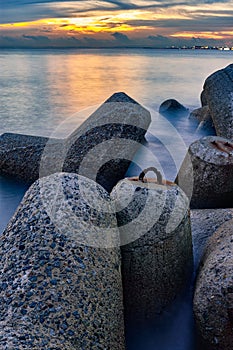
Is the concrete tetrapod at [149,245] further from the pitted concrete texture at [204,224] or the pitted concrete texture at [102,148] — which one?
the pitted concrete texture at [102,148]

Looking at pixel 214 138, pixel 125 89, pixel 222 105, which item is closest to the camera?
pixel 214 138

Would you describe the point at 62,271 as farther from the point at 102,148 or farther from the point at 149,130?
the point at 149,130

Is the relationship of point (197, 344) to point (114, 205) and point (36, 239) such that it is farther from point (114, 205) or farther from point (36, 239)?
point (36, 239)

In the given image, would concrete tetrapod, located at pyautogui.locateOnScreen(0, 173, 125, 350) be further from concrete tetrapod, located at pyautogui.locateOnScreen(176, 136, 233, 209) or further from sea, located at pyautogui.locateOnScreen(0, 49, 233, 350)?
concrete tetrapod, located at pyautogui.locateOnScreen(176, 136, 233, 209)

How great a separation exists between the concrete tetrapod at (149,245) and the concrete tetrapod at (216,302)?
316 mm

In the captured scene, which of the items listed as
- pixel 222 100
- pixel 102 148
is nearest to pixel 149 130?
pixel 222 100

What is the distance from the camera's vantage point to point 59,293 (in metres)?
2.16

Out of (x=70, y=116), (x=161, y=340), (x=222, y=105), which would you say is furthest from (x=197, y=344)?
(x=70, y=116)

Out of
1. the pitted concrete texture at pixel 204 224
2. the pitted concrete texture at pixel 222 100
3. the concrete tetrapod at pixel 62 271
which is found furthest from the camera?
the pitted concrete texture at pixel 222 100

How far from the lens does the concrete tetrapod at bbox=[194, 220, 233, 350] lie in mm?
2375

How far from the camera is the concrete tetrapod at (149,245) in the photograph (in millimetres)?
2799

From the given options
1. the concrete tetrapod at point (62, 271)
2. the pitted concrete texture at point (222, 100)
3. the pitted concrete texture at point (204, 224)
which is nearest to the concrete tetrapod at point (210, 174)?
the pitted concrete texture at point (204, 224)

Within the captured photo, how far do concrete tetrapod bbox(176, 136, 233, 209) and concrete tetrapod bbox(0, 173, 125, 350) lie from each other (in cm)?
164

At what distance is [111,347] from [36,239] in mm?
654
